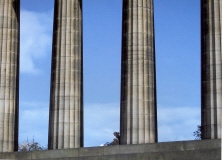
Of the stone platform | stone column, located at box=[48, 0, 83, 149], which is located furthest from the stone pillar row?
the stone platform

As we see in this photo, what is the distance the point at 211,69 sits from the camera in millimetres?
120438

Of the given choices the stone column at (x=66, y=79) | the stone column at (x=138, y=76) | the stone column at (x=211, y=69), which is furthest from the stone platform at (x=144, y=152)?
the stone column at (x=66, y=79)

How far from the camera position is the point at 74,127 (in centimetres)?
13200

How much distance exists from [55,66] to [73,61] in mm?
3123

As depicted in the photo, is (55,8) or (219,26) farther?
(55,8)

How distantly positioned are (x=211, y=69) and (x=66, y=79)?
81.4 feet

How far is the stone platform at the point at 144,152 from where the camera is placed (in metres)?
112

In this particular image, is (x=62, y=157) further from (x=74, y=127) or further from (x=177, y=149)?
(x=177, y=149)

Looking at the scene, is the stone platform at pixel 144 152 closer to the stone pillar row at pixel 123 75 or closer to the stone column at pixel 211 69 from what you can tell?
the stone pillar row at pixel 123 75

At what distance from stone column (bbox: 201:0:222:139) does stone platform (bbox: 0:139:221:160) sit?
168 inches

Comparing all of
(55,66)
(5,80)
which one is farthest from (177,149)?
(5,80)

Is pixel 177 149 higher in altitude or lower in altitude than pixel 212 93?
lower

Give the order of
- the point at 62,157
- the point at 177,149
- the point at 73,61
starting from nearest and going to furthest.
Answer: the point at 177,149 → the point at 62,157 → the point at 73,61

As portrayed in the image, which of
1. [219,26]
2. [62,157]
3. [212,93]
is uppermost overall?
[219,26]
